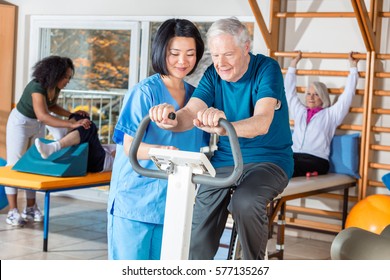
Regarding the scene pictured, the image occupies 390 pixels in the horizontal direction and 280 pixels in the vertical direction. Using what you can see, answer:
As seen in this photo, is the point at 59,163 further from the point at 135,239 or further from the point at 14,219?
the point at 135,239

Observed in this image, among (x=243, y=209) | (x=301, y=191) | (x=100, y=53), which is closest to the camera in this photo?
(x=243, y=209)

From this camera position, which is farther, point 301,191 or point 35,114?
point 35,114

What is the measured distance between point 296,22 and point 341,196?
5.24 ft

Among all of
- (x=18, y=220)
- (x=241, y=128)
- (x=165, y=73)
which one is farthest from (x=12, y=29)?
(x=241, y=128)

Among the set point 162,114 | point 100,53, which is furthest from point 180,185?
point 100,53

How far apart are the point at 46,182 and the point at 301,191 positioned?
6.07 ft

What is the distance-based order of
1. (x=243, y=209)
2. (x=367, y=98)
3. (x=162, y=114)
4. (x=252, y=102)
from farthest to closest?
1. (x=367, y=98)
2. (x=252, y=102)
3. (x=243, y=209)
4. (x=162, y=114)

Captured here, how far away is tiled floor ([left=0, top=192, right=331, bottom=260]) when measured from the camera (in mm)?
4902

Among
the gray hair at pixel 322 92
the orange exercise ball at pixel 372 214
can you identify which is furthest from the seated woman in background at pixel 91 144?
the orange exercise ball at pixel 372 214

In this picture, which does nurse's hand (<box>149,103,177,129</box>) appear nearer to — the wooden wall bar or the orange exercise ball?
the orange exercise ball

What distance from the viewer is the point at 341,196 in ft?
19.5

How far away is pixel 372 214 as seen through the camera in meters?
5.02

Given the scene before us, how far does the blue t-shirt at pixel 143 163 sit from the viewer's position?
2760 millimetres
